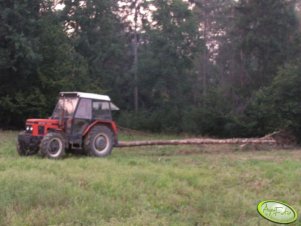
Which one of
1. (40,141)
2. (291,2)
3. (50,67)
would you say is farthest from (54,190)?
(291,2)

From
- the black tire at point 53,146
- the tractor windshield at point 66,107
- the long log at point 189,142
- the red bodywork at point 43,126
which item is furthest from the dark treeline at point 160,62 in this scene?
the black tire at point 53,146

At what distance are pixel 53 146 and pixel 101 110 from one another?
6.94 feet

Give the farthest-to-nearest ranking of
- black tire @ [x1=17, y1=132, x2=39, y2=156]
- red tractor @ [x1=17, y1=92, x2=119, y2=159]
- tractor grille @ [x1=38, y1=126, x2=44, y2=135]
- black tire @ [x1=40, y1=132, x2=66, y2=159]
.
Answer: black tire @ [x1=17, y1=132, x2=39, y2=156] → tractor grille @ [x1=38, y1=126, x2=44, y2=135] → red tractor @ [x1=17, y1=92, x2=119, y2=159] → black tire @ [x1=40, y1=132, x2=66, y2=159]

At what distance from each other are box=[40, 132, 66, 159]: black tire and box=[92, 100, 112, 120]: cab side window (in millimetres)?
1426

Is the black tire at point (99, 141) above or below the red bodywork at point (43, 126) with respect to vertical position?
below

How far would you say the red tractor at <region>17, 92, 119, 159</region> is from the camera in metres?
13.6

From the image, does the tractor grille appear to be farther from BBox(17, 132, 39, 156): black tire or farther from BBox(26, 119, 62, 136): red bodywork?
BBox(17, 132, 39, 156): black tire

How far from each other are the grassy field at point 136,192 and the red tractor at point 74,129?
173 centimetres

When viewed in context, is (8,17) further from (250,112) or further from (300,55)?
(300,55)

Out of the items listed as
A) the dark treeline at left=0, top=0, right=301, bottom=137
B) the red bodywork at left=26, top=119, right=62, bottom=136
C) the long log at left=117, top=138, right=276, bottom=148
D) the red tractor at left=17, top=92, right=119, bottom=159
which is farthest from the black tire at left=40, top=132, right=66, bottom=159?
the dark treeline at left=0, top=0, right=301, bottom=137

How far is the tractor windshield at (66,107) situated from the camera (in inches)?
560

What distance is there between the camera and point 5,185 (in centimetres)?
857

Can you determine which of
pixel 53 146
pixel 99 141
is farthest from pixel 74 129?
pixel 53 146

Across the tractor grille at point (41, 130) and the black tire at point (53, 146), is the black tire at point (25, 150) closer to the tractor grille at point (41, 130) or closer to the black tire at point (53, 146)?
the tractor grille at point (41, 130)
